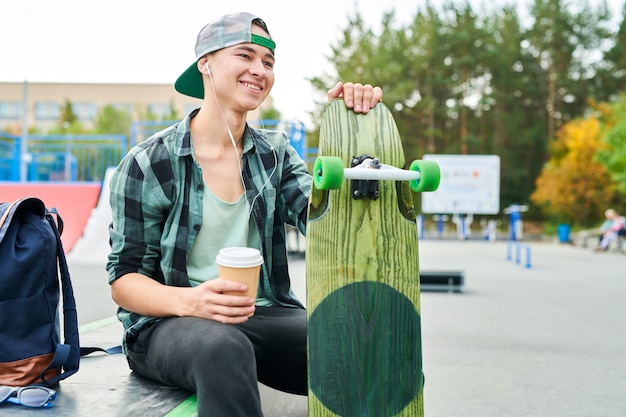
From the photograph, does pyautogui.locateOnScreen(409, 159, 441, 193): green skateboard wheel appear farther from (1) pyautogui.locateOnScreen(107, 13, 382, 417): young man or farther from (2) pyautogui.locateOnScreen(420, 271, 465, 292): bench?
(2) pyautogui.locateOnScreen(420, 271, 465, 292): bench

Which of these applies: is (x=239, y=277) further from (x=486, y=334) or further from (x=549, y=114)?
(x=549, y=114)

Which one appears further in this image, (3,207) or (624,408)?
(624,408)

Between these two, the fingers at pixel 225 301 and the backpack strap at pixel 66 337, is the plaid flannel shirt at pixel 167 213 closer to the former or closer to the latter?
the backpack strap at pixel 66 337

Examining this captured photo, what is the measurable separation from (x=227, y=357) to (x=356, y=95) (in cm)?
113

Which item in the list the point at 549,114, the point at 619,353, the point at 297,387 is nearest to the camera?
the point at 297,387

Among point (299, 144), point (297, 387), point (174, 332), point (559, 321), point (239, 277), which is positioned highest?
point (299, 144)

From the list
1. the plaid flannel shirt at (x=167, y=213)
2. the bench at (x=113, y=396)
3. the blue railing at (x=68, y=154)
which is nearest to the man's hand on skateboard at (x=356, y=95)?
the plaid flannel shirt at (x=167, y=213)

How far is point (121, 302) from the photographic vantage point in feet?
6.74

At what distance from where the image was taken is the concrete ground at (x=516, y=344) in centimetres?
369

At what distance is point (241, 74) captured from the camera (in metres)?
2.19

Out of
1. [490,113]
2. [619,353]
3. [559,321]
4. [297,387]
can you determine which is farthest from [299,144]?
[490,113]

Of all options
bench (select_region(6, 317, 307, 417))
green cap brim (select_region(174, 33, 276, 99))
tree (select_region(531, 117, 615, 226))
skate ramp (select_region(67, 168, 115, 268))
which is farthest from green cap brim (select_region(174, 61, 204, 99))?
tree (select_region(531, 117, 615, 226))

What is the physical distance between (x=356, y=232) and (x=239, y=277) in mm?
501

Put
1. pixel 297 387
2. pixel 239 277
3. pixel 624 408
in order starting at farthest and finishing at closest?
pixel 624 408 < pixel 297 387 < pixel 239 277
